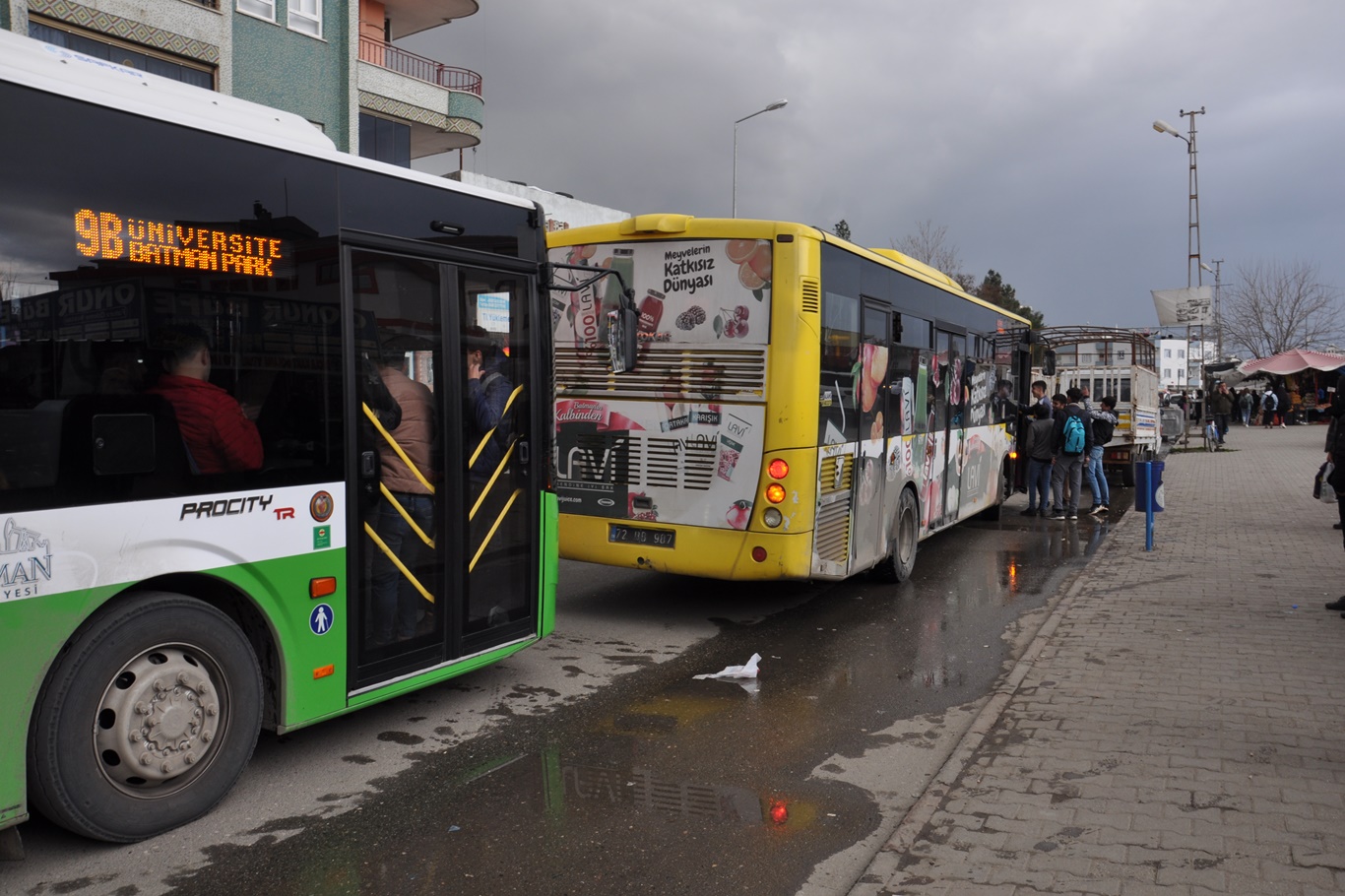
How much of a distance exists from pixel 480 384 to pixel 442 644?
1.49 metres

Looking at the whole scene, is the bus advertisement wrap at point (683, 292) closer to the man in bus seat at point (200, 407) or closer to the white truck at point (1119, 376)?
the man in bus seat at point (200, 407)

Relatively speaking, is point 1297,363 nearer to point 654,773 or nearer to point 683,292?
point 683,292

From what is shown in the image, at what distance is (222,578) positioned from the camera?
15.2 ft

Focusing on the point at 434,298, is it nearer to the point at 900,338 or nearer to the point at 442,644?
the point at 442,644

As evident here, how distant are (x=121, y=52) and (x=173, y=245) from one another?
51.4 feet

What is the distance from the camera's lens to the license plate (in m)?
8.46

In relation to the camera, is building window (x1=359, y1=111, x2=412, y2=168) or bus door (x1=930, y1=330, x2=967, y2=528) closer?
bus door (x1=930, y1=330, x2=967, y2=528)

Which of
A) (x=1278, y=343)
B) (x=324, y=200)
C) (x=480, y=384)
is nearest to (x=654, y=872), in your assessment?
(x=480, y=384)

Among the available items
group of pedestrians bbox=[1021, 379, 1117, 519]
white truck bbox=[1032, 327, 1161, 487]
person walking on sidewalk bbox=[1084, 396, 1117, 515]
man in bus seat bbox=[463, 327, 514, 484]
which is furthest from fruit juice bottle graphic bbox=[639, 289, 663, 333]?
white truck bbox=[1032, 327, 1161, 487]

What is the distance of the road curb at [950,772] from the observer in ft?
13.6

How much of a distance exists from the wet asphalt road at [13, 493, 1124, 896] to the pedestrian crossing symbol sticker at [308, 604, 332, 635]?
2.54 feet

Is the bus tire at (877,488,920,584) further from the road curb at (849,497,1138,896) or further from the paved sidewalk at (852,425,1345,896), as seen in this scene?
the road curb at (849,497,1138,896)

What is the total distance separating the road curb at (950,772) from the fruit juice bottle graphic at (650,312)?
148 inches

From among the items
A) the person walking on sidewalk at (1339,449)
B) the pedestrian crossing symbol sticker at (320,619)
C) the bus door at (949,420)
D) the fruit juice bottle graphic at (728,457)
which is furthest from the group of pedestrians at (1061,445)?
the pedestrian crossing symbol sticker at (320,619)
